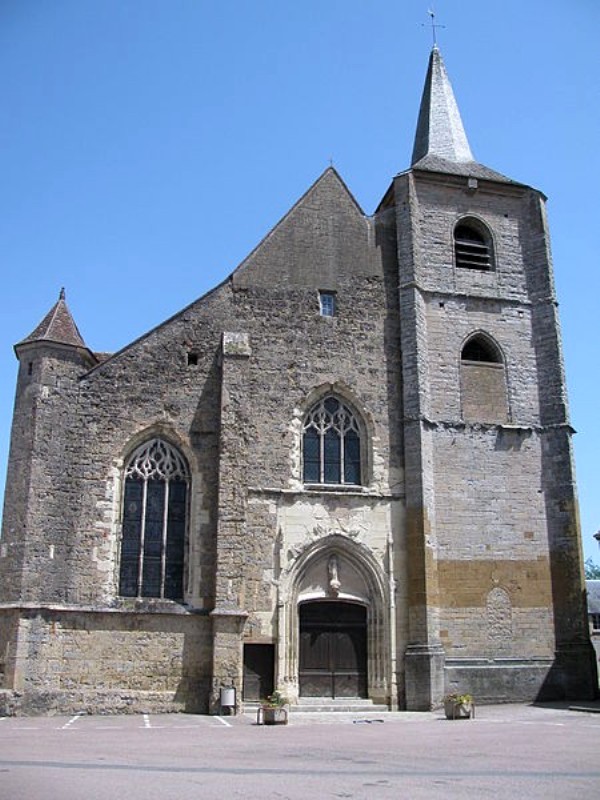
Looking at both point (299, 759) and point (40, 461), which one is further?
point (40, 461)

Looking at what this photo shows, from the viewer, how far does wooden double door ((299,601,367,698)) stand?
17188mm

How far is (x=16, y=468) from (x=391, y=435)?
26.6 feet

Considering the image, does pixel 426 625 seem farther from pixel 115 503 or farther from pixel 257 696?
pixel 115 503

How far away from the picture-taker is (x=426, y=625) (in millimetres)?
17062

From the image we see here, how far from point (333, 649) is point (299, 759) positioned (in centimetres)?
867

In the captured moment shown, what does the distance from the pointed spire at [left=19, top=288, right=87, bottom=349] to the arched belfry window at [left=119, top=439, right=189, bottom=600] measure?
282 cm

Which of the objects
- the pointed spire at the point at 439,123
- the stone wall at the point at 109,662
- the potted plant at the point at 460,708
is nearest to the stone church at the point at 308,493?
the stone wall at the point at 109,662

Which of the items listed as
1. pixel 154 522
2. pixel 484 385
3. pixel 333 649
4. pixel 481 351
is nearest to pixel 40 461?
pixel 154 522

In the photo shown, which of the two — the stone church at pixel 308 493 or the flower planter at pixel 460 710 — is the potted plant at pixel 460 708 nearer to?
the flower planter at pixel 460 710

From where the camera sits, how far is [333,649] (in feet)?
57.4

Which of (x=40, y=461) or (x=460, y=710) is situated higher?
(x=40, y=461)

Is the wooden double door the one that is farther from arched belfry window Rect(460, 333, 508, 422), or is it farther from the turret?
arched belfry window Rect(460, 333, 508, 422)

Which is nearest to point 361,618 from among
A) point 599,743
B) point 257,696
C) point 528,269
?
point 257,696

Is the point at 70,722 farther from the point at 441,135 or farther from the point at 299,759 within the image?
the point at 441,135
